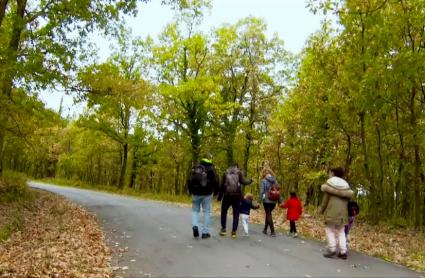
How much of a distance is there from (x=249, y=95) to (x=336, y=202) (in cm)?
2681

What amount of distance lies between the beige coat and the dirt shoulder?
488cm

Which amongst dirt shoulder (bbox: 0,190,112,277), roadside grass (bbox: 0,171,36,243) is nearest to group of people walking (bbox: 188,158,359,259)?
dirt shoulder (bbox: 0,190,112,277)

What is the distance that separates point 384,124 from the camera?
2005 centimetres

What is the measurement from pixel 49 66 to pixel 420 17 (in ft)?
44.6

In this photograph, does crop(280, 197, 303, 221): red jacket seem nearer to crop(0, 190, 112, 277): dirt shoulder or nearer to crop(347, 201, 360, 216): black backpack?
crop(347, 201, 360, 216): black backpack

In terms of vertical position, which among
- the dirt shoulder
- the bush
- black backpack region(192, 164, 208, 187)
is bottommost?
the dirt shoulder

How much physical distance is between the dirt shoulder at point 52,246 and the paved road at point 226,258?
1.58ft

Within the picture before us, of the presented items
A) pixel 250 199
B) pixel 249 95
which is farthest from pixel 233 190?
pixel 249 95

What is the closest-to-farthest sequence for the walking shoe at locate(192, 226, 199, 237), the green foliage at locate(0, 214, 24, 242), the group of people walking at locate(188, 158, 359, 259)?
the group of people walking at locate(188, 158, 359, 259)
the green foliage at locate(0, 214, 24, 242)
the walking shoe at locate(192, 226, 199, 237)

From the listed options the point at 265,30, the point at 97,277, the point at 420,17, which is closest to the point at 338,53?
the point at 420,17

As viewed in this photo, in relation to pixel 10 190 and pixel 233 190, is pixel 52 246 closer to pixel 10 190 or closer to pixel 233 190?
pixel 233 190

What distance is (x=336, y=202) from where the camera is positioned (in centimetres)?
1006

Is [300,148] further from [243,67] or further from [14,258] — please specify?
[14,258]

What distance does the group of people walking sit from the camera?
Answer: 396 inches
